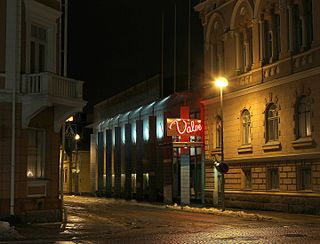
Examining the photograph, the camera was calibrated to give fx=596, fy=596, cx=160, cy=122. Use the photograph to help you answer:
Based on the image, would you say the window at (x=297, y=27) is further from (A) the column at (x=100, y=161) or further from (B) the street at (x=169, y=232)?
(A) the column at (x=100, y=161)

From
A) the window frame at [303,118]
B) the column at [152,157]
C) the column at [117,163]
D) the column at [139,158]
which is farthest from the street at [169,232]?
the column at [117,163]

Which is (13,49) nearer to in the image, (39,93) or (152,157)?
(39,93)

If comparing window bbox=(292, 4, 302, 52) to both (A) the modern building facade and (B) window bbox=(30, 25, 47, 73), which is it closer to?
(A) the modern building facade

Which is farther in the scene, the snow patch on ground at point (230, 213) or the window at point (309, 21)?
the window at point (309, 21)

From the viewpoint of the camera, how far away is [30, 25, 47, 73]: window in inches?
957

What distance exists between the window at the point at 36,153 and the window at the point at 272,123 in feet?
52.6

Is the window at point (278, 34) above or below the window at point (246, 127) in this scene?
above

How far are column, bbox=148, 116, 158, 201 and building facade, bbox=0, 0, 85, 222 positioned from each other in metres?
26.1

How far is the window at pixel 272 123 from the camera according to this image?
35562 mm

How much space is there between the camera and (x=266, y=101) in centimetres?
3616

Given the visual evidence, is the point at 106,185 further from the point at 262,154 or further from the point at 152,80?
the point at 262,154

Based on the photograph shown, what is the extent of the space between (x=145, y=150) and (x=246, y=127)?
15819 mm

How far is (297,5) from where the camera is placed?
34094mm

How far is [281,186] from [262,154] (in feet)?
9.42
